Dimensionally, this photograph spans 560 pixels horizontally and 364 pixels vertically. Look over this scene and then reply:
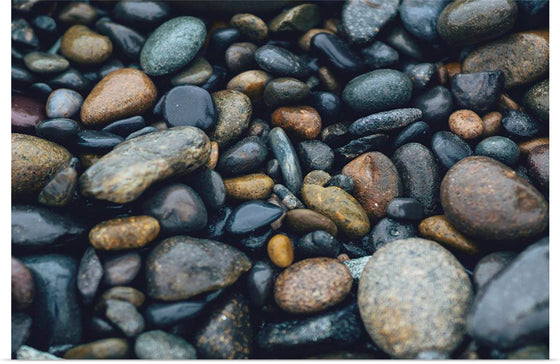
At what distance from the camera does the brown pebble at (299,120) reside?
11.0 ft

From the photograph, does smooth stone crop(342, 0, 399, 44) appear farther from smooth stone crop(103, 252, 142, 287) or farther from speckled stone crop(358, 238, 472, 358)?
smooth stone crop(103, 252, 142, 287)

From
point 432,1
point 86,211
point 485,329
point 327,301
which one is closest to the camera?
point 485,329

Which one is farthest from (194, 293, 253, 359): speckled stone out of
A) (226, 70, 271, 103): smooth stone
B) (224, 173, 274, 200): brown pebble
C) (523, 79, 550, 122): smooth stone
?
(523, 79, 550, 122): smooth stone

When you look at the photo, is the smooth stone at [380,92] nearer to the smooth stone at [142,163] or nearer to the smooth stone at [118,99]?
the smooth stone at [142,163]

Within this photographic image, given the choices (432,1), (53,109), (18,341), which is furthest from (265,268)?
(432,1)

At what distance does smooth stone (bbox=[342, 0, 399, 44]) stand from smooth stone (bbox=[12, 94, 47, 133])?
105 inches

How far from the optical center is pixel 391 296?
2377 millimetres

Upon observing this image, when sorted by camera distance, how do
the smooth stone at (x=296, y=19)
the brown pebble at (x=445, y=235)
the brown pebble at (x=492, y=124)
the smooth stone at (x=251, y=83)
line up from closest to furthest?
the brown pebble at (x=445, y=235), the brown pebble at (x=492, y=124), the smooth stone at (x=251, y=83), the smooth stone at (x=296, y=19)

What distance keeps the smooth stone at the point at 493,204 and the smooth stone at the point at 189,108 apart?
185 cm

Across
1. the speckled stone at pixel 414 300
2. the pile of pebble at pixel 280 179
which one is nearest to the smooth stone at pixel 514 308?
the pile of pebble at pixel 280 179

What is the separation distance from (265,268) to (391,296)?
820mm

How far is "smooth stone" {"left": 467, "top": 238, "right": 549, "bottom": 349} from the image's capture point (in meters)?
2.14
